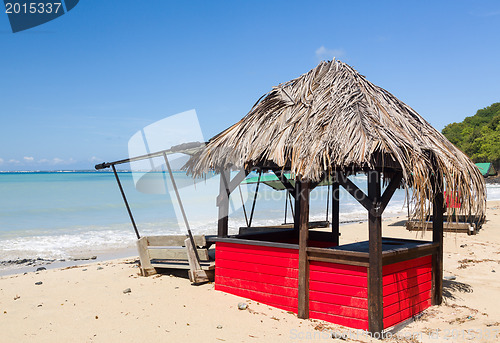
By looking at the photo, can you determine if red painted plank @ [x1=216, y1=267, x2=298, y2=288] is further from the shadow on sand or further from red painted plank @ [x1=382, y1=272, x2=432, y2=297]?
the shadow on sand

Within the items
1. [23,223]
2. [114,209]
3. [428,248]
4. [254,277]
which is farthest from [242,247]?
[114,209]

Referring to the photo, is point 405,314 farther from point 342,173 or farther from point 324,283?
point 342,173

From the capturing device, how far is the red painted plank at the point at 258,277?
21.3ft

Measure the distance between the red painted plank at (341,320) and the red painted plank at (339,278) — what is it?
49 cm

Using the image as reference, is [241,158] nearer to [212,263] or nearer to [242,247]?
[242,247]

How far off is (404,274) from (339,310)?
48.9 inches

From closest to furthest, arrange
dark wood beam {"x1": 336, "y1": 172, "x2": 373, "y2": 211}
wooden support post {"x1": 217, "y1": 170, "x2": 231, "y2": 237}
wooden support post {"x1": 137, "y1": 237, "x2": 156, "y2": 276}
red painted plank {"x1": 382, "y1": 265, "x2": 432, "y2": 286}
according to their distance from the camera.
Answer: dark wood beam {"x1": 336, "y1": 172, "x2": 373, "y2": 211} < red painted plank {"x1": 382, "y1": 265, "x2": 432, "y2": 286} < wooden support post {"x1": 217, "y1": 170, "x2": 231, "y2": 237} < wooden support post {"x1": 137, "y1": 237, "x2": 156, "y2": 276}

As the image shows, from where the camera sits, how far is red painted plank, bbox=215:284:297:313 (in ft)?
21.2

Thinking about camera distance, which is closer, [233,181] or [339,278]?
[339,278]

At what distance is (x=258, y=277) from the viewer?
696 centimetres

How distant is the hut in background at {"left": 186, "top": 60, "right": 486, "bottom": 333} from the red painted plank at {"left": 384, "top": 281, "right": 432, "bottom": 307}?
0.02 meters

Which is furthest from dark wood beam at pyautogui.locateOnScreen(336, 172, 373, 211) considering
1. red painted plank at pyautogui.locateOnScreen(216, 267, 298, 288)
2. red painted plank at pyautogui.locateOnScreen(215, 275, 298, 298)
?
red painted plank at pyautogui.locateOnScreen(215, 275, 298, 298)

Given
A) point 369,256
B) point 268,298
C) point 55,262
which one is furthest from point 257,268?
point 55,262

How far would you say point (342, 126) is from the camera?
6.00 m
